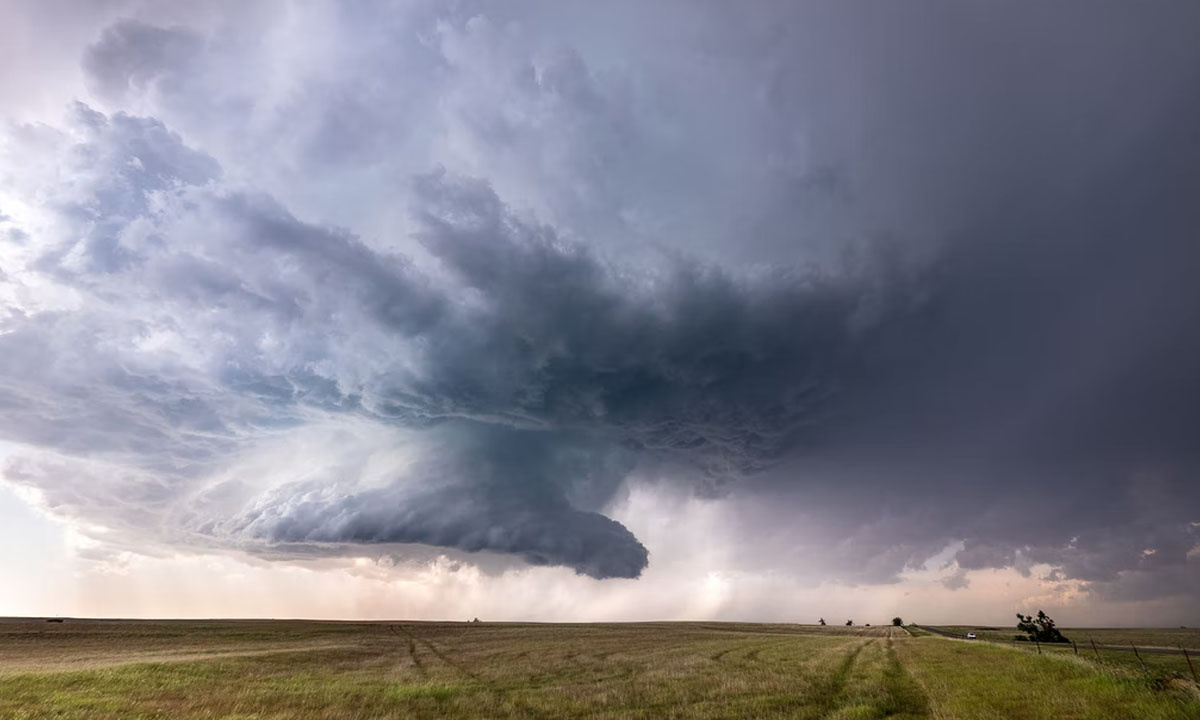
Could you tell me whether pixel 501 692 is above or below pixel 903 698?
below

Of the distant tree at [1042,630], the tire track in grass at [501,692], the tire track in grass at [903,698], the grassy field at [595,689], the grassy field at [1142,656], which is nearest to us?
the tire track in grass at [903,698]

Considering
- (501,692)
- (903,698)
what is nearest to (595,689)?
(501,692)

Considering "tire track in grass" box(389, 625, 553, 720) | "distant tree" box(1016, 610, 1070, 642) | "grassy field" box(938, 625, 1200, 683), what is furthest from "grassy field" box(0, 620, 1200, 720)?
"distant tree" box(1016, 610, 1070, 642)

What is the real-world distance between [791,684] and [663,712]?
11.0m

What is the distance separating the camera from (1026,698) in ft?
86.8

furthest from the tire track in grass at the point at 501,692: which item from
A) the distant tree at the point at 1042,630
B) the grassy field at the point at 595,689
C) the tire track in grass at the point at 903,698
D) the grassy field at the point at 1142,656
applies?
the distant tree at the point at 1042,630

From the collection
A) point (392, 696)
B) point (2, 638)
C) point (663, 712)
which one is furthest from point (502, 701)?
point (2, 638)

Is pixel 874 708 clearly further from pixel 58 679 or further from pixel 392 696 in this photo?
pixel 58 679

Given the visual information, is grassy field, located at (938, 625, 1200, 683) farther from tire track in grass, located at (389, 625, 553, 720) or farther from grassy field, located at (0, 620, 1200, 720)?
tire track in grass, located at (389, 625, 553, 720)

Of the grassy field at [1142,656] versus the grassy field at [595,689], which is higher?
the grassy field at [1142,656]

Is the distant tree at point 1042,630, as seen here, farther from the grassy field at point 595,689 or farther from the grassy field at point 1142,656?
the grassy field at point 595,689

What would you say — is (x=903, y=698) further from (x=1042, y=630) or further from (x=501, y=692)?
(x=1042, y=630)

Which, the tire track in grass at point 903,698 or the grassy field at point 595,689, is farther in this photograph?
the grassy field at point 595,689

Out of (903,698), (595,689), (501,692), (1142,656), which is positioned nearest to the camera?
(903,698)
